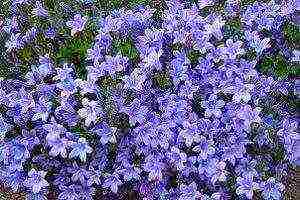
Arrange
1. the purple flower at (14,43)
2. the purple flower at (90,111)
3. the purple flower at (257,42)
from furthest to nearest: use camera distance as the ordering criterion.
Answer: the purple flower at (14,43) → the purple flower at (257,42) → the purple flower at (90,111)

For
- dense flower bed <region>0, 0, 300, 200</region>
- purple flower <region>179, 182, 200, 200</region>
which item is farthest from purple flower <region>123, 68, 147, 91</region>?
purple flower <region>179, 182, 200, 200</region>

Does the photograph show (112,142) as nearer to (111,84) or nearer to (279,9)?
(111,84)

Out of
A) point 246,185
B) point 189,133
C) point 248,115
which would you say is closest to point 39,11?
point 189,133

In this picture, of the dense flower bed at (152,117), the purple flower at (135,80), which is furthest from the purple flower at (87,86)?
the purple flower at (135,80)

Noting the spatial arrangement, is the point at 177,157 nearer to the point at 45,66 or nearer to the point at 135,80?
the point at 135,80

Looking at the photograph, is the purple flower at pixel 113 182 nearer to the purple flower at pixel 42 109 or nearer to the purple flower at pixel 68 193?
the purple flower at pixel 68 193

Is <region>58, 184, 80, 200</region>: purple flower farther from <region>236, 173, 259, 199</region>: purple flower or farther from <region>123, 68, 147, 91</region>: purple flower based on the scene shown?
<region>236, 173, 259, 199</region>: purple flower

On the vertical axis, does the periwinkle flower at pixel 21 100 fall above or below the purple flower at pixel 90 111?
below
